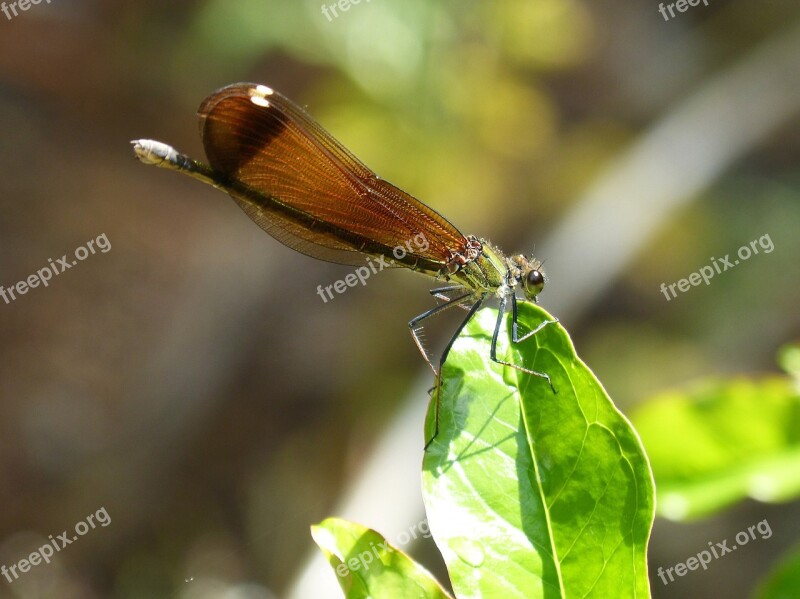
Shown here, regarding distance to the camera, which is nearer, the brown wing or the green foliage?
the green foliage

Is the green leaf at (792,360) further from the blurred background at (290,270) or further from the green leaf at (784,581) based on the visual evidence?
the blurred background at (290,270)

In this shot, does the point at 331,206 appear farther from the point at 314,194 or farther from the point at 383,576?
the point at 383,576

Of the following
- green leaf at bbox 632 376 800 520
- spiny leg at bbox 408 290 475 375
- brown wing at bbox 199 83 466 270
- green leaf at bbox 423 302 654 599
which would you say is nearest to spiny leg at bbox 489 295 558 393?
green leaf at bbox 423 302 654 599

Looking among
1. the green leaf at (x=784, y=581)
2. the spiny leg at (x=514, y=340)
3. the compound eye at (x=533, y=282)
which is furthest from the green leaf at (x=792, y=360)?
the compound eye at (x=533, y=282)

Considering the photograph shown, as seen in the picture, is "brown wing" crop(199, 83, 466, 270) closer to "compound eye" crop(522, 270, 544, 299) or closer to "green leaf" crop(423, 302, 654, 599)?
"compound eye" crop(522, 270, 544, 299)

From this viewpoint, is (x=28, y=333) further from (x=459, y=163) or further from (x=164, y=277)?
(x=459, y=163)
